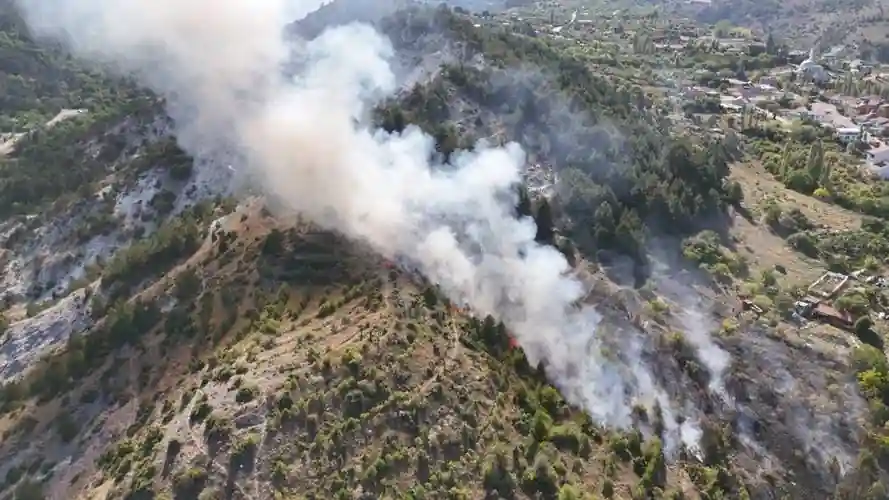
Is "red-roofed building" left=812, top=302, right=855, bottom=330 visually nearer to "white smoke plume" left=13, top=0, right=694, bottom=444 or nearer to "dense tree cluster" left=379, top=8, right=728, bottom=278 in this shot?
"dense tree cluster" left=379, top=8, right=728, bottom=278

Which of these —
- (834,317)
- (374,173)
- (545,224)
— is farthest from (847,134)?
(374,173)

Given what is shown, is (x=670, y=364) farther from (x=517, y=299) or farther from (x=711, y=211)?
(x=711, y=211)

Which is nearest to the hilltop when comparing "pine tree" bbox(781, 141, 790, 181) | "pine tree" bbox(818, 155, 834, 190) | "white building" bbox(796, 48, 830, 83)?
"pine tree" bbox(818, 155, 834, 190)

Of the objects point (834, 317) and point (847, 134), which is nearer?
point (834, 317)

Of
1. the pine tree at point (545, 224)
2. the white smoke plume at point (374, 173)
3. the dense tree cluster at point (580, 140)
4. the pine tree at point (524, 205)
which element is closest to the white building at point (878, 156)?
the dense tree cluster at point (580, 140)

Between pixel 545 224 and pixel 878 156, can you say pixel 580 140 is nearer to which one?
pixel 545 224
